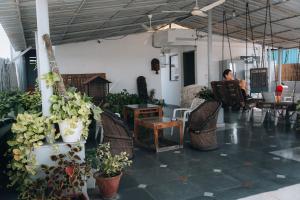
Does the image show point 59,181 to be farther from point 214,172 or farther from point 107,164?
point 214,172

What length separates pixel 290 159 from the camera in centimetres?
437

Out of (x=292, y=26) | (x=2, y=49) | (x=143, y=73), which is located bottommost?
(x=143, y=73)

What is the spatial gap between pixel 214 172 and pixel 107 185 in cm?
163

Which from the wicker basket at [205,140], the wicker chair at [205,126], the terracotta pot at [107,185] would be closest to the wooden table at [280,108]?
the wicker chair at [205,126]

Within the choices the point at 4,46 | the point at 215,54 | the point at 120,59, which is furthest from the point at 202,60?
the point at 4,46

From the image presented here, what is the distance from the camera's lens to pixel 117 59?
9.54m

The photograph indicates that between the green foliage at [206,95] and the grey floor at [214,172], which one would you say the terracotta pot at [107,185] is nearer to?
the grey floor at [214,172]

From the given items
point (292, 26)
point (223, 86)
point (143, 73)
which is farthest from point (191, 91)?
point (292, 26)

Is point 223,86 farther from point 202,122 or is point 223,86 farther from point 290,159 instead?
point 290,159

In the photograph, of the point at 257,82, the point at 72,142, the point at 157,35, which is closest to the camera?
the point at 72,142

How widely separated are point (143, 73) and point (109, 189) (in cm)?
712

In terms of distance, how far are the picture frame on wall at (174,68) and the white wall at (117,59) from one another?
7.04 feet

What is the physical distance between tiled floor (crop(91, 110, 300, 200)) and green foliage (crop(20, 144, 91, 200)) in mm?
679

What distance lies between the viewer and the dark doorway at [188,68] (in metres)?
11.7
